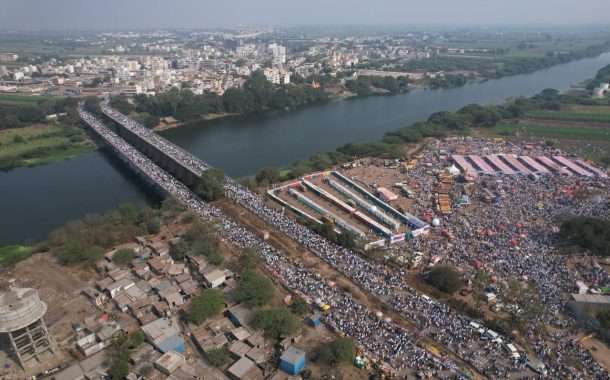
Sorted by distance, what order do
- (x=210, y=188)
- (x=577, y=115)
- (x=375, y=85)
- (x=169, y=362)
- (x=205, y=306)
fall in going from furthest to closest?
(x=375, y=85) < (x=577, y=115) < (x=210, y=188) < (x=205, y=306) < (x=169, y=362)

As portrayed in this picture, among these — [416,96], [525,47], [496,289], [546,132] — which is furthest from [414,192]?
[525,47]

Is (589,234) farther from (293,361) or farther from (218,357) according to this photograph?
(218,357)

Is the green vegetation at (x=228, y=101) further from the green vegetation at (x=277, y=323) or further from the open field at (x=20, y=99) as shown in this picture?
the green vegetation at (x=277, y=323)

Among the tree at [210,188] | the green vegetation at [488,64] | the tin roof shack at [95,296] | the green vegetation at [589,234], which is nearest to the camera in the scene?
the tin roof shack at [95,296]

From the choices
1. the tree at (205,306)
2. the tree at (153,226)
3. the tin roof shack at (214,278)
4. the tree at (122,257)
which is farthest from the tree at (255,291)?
the tree at (153,226)

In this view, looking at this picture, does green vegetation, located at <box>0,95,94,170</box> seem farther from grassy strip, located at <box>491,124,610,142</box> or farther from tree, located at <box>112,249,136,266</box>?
grassy strip, located at <box>491,124,610,142</box>

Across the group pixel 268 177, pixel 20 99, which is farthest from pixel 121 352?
pixel 20 99
